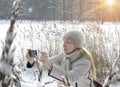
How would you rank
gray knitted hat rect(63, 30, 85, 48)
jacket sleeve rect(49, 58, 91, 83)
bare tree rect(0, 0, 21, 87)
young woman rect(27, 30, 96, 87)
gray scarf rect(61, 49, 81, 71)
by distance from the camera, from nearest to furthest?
bare tree rect(0, 0, 21, 87), jacket sleeve rect(49, 58, 91, 83), young woman rect(27, 30, 96, 87), gray scarf rect(61, 49, 81, 71), gray knitted hat rect(63, 30, 85, 48)

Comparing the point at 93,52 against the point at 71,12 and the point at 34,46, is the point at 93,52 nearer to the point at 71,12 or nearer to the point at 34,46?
the point at 34,46

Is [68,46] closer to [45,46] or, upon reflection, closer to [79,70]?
[79,70]

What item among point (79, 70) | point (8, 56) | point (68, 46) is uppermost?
point (8, 56)

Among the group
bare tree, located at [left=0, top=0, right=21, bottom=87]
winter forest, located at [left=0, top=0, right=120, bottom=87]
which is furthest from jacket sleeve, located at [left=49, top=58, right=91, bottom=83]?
bare tree, located at [left=0, top=0, right=21, bottom=87]

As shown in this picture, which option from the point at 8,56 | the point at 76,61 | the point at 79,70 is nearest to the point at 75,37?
the point at 76,61

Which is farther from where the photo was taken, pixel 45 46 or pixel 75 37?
pixel 45 46

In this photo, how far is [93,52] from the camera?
24.1 feet

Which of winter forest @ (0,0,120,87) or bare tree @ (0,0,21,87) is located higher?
bare tree @ (0,0,21,87)

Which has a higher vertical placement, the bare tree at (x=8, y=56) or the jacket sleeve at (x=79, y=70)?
the bare tree at (x=8, y=56)

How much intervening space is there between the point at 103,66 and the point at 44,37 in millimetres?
1908

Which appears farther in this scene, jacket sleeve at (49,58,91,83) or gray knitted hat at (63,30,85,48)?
gray knitted hat at (63,30,85,48)

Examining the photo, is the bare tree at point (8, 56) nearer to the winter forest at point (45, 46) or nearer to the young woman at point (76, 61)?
the winter forest at point (45, 46)

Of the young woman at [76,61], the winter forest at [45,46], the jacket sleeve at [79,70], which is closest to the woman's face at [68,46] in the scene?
the young woman at [76,61]

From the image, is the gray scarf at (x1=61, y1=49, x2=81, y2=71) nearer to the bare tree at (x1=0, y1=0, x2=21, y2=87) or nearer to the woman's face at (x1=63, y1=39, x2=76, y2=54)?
the woman's face at (x1=63, y1=39, x2=76, y2=54)
